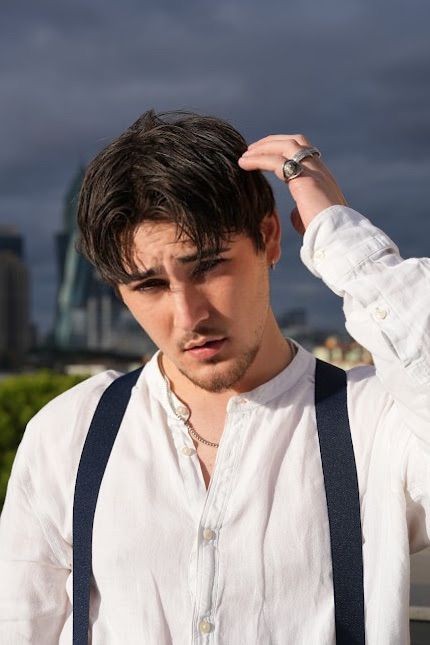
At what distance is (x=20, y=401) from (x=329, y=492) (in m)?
5.10

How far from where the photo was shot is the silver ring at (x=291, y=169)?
185cm

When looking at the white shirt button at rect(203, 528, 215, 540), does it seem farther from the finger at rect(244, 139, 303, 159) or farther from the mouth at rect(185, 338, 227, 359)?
the finger at rect(244, 139, 303, 159)

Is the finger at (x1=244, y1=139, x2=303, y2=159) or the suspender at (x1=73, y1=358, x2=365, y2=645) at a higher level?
the finger at (x1=244, y1=139, x2=303, y2=159)

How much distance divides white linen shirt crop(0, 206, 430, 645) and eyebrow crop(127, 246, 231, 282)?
0.19 m

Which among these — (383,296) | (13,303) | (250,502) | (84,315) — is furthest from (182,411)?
(13,303)

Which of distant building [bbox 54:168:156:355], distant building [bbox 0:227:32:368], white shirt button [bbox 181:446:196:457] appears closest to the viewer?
white shirt button [bbox 181:446:196:457]

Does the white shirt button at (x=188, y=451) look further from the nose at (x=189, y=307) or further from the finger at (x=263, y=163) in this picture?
the finger at (x=263, y=163)

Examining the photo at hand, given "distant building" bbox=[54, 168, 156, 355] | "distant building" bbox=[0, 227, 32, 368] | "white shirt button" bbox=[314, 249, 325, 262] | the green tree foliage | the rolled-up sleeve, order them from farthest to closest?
"distant building" bbox=[0, 227, 32, 368] → "distant building" bbox=[54, 168, 156, 355] → the green tree foliage → "white shirt button" bbox=[314, 249, 325, 262] → the rolled-up sleeve

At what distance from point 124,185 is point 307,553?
0.82m

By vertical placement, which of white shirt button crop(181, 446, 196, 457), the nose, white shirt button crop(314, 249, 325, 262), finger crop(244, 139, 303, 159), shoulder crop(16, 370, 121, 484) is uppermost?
finger crop(244, 139, 303, 159)

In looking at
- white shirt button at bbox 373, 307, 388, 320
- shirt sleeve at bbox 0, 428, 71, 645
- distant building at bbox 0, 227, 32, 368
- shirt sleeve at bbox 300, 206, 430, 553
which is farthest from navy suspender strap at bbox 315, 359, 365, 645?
distant building at bbox 0, 227, 32, 368

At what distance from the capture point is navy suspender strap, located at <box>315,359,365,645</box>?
185 centimetres

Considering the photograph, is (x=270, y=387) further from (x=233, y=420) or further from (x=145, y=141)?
(x=145, y=141)

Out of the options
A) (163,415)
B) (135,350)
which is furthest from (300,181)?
(135,350)
